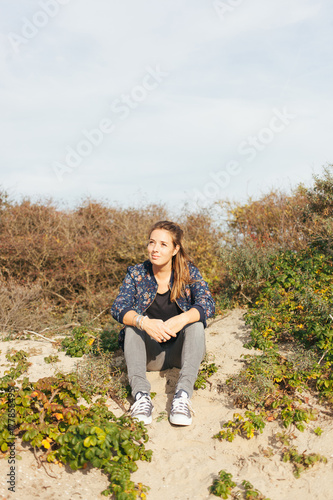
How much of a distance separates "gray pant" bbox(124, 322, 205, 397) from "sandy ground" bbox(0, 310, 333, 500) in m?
0.31

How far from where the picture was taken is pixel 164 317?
4.16m

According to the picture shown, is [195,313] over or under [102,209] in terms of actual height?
under

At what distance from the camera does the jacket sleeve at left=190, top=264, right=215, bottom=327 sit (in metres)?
3.86

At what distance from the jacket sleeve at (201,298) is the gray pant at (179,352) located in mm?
120

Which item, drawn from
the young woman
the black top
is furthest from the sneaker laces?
the black top

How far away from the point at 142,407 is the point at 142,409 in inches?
0.7

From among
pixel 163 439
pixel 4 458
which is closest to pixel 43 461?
pixel 4 458

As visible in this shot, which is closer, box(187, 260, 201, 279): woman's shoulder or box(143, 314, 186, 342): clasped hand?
box(143, 314, 186, 342): clasped hand

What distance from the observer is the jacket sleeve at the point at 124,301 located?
3.84 meters

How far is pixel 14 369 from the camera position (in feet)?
14.3

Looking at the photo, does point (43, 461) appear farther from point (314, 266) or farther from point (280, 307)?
point (314, 266)

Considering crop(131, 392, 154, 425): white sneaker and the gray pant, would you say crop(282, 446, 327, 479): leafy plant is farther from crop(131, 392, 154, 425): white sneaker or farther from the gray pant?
crop(131, 392, 154, 425): white sneaker

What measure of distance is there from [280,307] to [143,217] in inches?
173

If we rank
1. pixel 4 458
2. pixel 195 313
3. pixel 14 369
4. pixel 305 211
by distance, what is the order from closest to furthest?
pixel 4 458, pixel 195 313, pixel 14 369, pixel 305 211
